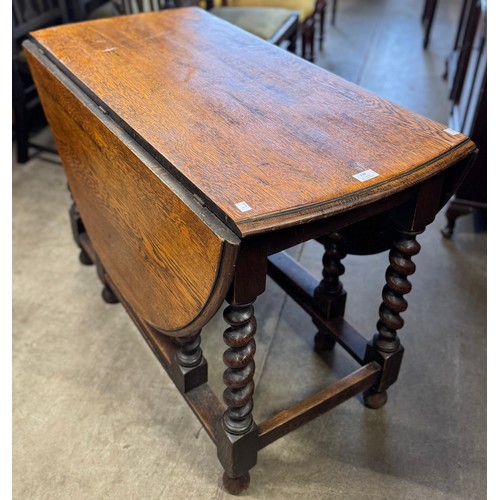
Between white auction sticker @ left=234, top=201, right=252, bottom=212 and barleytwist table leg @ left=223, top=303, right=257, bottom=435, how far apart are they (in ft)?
0.67

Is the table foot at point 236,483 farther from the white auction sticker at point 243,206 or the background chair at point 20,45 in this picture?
the background chair at point 20,45

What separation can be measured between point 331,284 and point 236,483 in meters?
0.56

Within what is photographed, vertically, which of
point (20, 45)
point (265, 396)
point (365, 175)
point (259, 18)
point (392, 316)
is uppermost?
point (365, 175)

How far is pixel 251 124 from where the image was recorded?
4.03 feet

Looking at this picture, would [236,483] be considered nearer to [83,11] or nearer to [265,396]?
[265,396]

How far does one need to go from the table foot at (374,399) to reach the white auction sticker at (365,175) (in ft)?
2.32

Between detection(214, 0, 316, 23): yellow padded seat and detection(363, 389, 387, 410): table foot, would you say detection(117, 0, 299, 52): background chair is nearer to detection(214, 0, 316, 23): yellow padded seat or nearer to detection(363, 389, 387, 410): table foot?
detection(214, 0, 316, 23): yellow padded seat

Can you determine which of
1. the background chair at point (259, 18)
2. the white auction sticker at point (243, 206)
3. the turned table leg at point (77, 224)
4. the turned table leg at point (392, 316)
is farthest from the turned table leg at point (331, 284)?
the background chair at point (259, 18)

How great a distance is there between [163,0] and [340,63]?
129 centimetres

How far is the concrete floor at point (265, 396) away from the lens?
1431mm

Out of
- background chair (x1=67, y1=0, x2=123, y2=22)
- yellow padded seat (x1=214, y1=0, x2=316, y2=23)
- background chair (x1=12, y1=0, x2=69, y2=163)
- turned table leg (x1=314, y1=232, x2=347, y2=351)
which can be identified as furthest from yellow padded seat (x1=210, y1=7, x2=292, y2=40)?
turned table leg (x1=314, y1=232, x2=347, y2=351)

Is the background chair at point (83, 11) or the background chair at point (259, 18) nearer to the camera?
the background chair at point (259, 18)

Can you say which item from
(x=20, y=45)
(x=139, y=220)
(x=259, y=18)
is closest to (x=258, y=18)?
(x=259, y=18)
